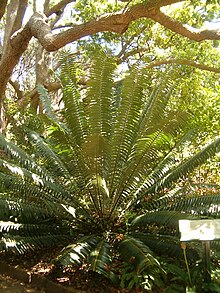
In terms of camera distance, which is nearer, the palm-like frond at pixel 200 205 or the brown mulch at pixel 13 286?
the brown mulch at pixel 13 286

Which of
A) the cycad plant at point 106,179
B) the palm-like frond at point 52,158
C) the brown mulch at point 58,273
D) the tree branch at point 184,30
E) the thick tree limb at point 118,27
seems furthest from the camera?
the tree branch at point 184,30

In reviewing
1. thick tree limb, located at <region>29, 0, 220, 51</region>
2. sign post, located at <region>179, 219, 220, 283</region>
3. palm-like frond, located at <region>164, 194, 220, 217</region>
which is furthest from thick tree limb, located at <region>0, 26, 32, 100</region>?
sign post, located at <region>179, 219, 220, 283</region>

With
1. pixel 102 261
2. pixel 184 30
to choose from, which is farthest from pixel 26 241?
pixel 184 30

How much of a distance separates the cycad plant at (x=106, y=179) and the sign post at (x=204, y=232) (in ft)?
1.83

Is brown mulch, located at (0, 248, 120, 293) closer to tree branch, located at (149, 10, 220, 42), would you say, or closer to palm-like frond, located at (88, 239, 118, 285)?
palm-like frond, located at (88, 239, 118, 285)

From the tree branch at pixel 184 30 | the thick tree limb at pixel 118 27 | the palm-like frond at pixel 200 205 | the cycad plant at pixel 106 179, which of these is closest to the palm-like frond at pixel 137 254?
the cycad plant at pixel 106 179

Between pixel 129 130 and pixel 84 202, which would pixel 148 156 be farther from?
pixel 84 202

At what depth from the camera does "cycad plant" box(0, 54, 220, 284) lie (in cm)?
395

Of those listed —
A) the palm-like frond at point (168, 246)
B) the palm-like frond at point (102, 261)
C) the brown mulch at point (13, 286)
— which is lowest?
the brown mulch at point (13, 286)

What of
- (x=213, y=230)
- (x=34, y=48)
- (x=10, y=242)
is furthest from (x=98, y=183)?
(x=34, y=48)

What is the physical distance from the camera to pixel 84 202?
14.8ft

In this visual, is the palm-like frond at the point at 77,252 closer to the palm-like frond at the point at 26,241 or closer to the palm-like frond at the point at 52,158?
the palm-like frond at the point at 26,241

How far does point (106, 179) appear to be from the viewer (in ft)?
14.4

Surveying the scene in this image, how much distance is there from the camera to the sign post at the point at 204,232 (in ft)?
9.50
